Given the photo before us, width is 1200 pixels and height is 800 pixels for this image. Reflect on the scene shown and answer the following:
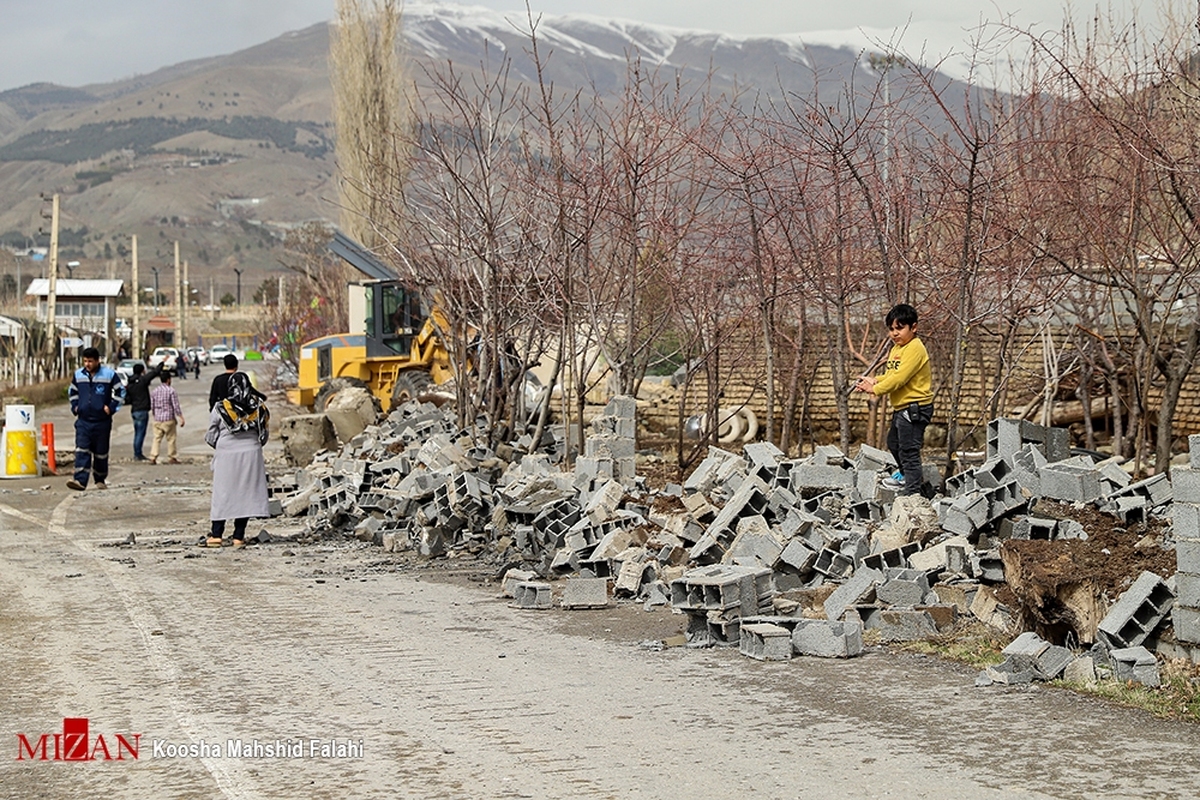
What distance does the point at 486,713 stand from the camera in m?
6.58

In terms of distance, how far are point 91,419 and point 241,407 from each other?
21.9 ft

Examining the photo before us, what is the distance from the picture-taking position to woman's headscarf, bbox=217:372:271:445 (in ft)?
43.1

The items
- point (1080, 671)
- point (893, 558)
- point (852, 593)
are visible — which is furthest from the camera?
point (893, 558)

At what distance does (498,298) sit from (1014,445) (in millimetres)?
7320

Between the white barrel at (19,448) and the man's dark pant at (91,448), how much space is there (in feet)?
6.31

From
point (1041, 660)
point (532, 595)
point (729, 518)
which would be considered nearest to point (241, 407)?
point (532, 595)

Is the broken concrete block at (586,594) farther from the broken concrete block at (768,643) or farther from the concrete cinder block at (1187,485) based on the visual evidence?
the concrete cinder block at (1187,485)

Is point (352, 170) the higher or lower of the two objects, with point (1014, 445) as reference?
higher

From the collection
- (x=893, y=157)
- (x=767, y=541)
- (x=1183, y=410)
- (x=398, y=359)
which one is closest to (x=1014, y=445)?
(x=767, y=541)

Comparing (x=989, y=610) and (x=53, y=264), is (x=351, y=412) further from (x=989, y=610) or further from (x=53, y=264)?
(x=53, y=264)

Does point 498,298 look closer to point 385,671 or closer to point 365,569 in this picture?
point 365,569

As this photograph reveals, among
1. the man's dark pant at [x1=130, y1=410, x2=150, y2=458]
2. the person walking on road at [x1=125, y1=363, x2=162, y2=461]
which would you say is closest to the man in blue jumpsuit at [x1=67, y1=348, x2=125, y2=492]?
the person walking on road at [x1=125, y1=363, x2=162, y2=461]

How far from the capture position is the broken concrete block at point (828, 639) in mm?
7770

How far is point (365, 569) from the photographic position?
11.7m
